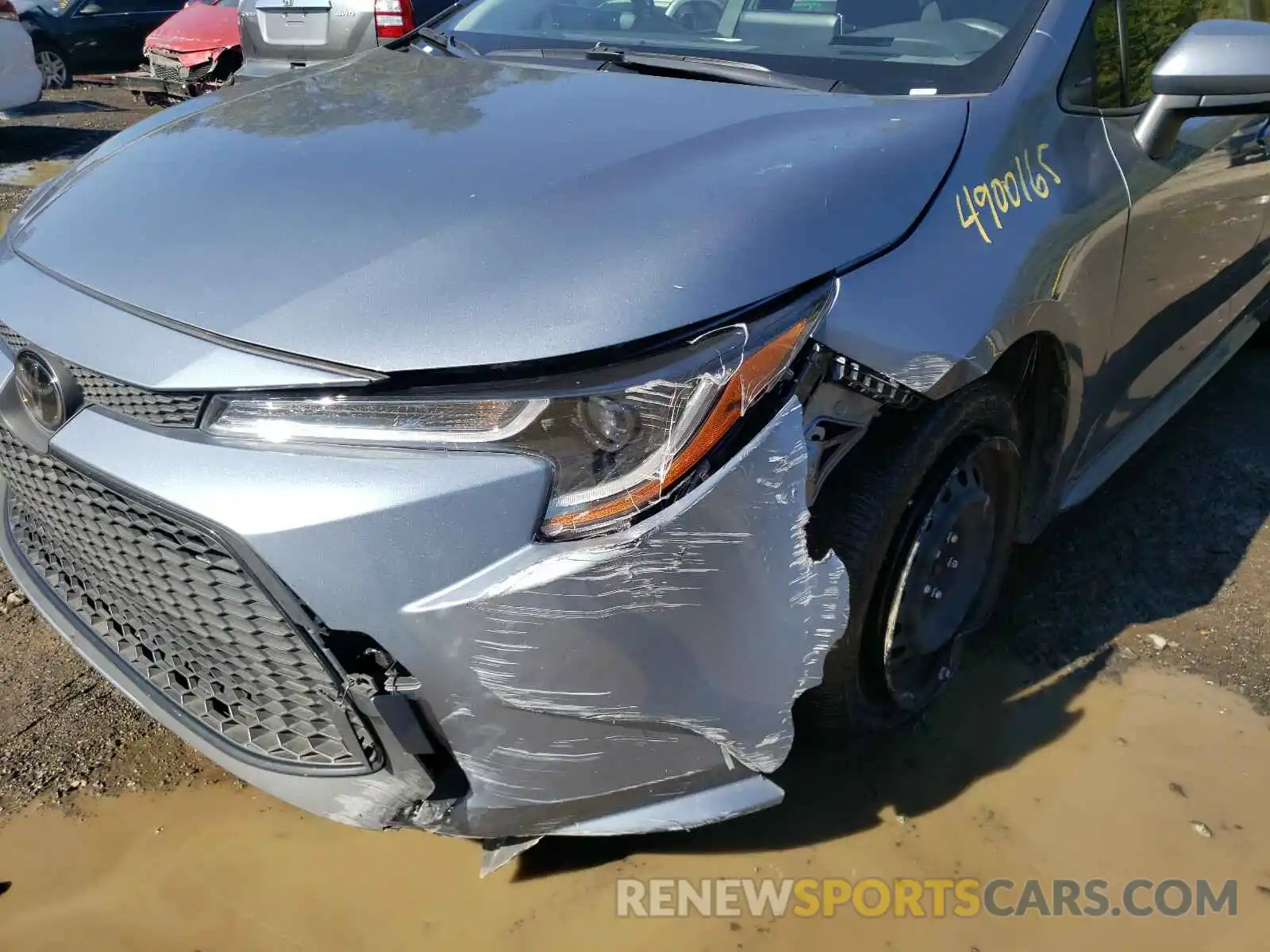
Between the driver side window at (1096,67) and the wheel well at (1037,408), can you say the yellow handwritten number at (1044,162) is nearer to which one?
the driver side window at (1096,67)

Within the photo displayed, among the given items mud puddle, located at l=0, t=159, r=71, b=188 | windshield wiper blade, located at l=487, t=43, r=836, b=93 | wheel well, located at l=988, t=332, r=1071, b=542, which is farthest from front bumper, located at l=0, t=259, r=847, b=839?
mud puddle, located at l=0, t=159, r=71, b=188

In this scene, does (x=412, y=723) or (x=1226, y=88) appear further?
(x=1226, y=88)

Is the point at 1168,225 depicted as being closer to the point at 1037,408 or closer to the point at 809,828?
the point at 1037,408

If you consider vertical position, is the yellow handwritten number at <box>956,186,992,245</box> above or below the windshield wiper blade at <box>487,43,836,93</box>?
below

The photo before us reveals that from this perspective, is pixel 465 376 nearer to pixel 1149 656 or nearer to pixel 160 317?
pixel 160 317

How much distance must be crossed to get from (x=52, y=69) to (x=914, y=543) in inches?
510

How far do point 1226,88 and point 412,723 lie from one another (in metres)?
1.94

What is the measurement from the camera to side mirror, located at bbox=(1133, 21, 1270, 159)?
203 centimetres

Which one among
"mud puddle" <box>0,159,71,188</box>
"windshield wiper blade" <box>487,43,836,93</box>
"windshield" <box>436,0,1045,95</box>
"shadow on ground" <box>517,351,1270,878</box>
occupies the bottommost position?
"shadow on ground" <box>517,351,1270,878</box>

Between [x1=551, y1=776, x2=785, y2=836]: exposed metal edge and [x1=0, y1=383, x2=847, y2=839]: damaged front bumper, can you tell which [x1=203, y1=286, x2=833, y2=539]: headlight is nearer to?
[x1=0, y1=383, x2=847, y2=839]: damaged front bumper

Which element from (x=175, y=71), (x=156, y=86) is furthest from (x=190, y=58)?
(x=156, y=86)

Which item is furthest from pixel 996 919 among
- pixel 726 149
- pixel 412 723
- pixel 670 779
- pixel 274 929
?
pixel 726 149

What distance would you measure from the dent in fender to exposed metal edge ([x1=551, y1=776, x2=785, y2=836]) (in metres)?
0.07

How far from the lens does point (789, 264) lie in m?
1.51
